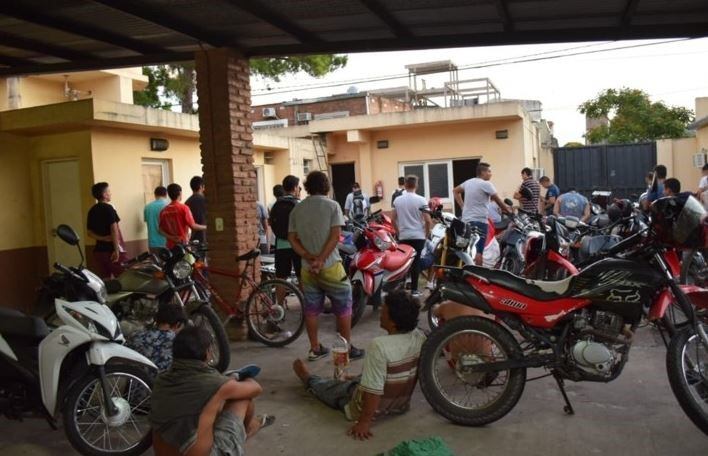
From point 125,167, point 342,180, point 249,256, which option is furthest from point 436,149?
point 249,256

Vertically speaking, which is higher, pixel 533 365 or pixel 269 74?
pixel 269 74

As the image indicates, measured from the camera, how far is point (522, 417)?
14.9 feet

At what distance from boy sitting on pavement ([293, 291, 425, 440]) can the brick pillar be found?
3.08 metres

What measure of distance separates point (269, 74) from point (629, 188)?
13.0 meters

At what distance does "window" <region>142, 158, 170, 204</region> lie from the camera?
1102 cm

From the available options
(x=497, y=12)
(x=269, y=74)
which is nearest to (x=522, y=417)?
(x=497, y=12)

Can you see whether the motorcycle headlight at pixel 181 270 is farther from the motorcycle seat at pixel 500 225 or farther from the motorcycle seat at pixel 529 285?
the motorcycle seat at pixel 500 225

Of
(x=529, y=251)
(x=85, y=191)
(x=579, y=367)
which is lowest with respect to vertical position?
(x=579, y=367)

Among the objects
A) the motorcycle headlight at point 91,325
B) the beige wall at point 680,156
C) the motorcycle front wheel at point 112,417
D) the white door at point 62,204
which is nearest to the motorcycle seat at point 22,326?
the motorcycle headlight at point 91,325

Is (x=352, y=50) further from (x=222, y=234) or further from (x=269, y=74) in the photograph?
(x=269, y=74)

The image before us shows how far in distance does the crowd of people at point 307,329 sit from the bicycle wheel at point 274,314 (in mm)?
853

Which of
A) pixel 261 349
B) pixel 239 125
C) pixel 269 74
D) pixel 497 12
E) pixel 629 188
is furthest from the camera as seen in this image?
pixel 269 74

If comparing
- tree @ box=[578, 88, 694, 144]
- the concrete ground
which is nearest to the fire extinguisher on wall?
the concrete ground

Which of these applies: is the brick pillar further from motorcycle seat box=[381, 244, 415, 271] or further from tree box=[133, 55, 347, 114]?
tree box=[133, 55, 347, 114]
